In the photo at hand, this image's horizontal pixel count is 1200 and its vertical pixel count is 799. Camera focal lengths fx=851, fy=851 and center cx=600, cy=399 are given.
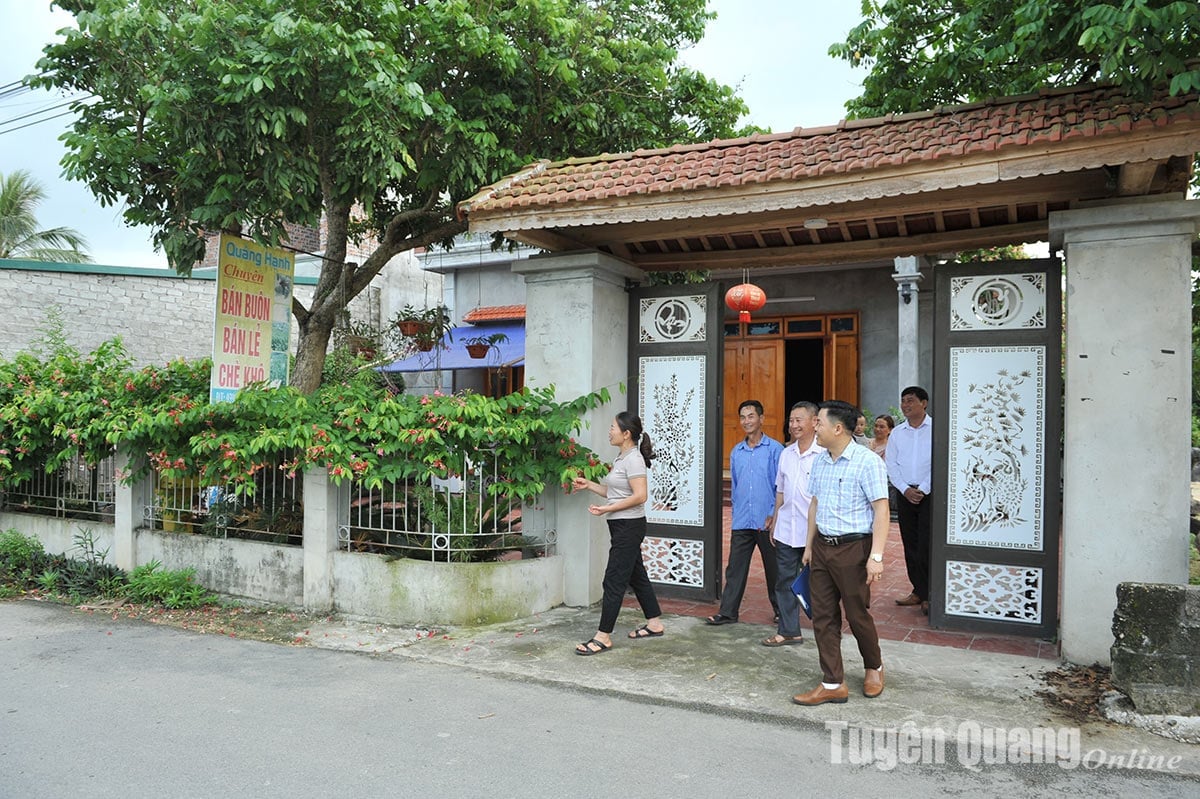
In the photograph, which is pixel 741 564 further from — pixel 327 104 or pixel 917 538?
pixel 327 104

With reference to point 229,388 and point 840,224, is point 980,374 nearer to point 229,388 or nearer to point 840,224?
point 840,224

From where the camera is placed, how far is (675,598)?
7.42 metres

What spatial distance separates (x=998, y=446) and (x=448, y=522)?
420 cm

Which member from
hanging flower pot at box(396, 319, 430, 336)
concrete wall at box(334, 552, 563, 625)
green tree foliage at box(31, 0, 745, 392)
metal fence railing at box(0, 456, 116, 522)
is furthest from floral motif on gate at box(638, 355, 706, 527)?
metal fence railing at box(0, 456, 116, 522)

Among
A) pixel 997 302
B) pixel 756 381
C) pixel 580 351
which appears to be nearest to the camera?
pixel 997 302

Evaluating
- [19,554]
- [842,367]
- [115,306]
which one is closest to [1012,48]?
[842,367]

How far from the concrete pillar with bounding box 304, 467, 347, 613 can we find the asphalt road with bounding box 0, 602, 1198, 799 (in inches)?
48.4

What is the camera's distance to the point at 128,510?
8.20m

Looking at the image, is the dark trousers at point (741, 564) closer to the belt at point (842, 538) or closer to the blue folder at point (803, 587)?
the blue folder at point (803, 587)

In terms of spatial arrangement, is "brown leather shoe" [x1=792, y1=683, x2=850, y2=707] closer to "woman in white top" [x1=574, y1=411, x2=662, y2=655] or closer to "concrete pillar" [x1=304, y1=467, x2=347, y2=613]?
"woman in white top" [x1=574, y1=411, x2=662, y2=655]

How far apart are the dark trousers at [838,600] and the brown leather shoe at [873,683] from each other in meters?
0.04

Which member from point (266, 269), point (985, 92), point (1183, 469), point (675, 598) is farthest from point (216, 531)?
point (985, 92)

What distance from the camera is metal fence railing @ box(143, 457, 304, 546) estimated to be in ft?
24.9

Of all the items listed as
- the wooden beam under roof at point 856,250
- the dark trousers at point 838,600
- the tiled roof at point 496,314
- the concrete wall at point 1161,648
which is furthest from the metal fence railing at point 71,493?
the concrete wall at point 1161,648
